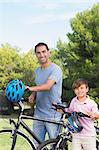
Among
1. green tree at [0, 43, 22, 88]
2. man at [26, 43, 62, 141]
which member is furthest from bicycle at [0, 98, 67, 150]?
green tree at [0, 43, 22, 88]

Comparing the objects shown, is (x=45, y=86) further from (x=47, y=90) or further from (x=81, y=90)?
(x=81, y=90)

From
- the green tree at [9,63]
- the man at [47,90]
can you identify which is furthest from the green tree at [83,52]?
the man at [47,90]

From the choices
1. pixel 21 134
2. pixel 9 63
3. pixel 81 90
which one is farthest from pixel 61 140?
pixel 9 63

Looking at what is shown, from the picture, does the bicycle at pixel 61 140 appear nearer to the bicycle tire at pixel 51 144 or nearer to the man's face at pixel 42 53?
the bicycle tire at pixel 51 144

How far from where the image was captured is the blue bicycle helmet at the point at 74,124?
Answer: 368cm

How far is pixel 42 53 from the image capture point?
153 inches

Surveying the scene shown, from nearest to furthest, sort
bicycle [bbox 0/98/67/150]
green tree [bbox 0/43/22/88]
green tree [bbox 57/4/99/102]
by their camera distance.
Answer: bicycle [bbox 0/98/67/150]
green tree [bbox 57/4/99/102]
green tree [bbox 0/43/22/88]

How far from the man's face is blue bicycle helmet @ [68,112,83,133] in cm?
52

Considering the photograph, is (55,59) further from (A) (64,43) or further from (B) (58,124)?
(B) (58,124)

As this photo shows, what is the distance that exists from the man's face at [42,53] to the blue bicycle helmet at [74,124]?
1.72ft

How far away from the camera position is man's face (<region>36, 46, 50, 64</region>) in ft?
12.7

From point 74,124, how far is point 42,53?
65 centimetres

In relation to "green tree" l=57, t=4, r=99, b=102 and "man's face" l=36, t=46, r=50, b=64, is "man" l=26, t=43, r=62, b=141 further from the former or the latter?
"green tree" l=57, t=4, r=99, b=102

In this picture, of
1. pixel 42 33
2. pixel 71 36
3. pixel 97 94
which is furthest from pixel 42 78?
pixel 42 33
